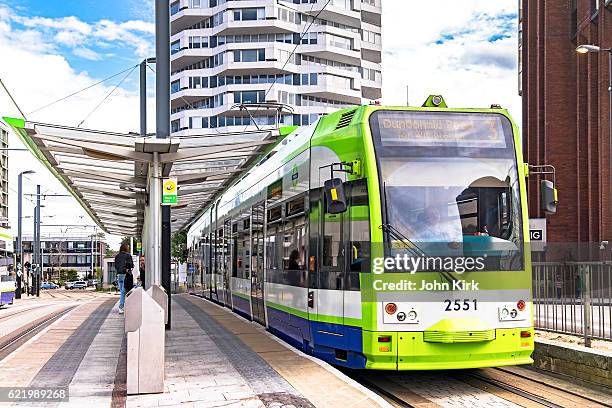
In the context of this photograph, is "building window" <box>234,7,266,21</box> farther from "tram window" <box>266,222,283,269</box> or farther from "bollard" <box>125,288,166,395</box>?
"bollard" <box>125,288,166,395</box>

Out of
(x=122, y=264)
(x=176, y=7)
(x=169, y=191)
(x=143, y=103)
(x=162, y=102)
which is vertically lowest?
(x=122, y=264)

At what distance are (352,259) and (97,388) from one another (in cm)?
339

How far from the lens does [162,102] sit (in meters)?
15.1

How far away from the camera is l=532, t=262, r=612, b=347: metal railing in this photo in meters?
12.2

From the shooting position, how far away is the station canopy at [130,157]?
13367mm

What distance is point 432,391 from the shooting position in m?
10.5

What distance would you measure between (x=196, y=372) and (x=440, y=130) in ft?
14.3

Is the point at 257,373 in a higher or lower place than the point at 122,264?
lower

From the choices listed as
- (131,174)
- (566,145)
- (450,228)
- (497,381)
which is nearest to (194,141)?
(131,174)

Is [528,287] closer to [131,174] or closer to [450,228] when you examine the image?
[450,228]

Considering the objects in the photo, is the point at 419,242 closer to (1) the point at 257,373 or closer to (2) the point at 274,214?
(1) the point at 257,373

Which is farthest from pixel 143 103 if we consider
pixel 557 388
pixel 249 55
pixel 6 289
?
pixel 249 55

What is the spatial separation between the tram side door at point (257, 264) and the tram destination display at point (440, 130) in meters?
5.57

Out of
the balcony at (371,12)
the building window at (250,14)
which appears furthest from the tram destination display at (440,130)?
the balcony at (371,12)
